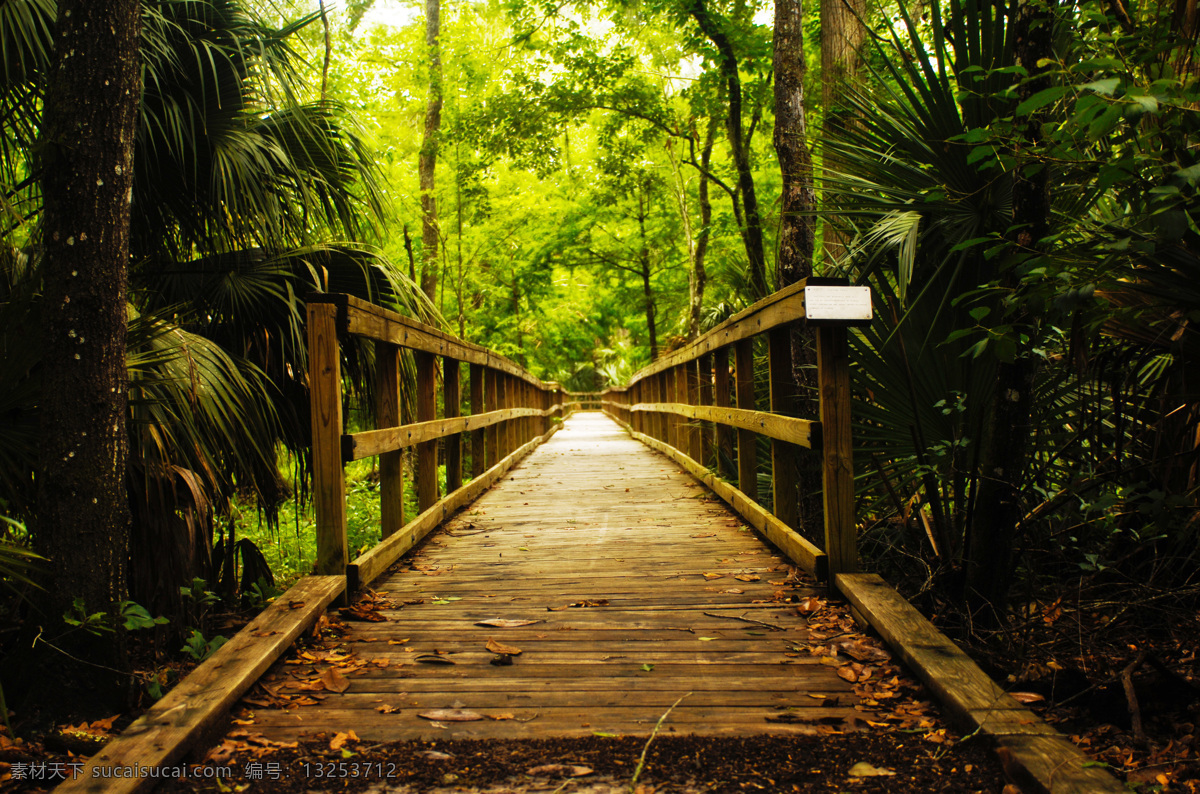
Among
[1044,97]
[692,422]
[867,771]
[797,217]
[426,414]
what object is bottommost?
[867,771]

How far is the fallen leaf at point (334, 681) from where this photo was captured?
2.31 m

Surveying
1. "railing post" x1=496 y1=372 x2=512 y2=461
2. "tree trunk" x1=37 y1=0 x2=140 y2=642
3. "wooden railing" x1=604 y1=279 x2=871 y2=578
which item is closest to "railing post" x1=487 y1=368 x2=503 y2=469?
"railing post" x1=496 y1=372 x2=512 y2=461

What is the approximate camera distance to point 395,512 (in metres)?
3.87

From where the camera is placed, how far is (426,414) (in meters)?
4.45

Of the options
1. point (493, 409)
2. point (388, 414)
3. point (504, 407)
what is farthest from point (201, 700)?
point (504, 407)

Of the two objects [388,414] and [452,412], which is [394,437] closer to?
[388,414]

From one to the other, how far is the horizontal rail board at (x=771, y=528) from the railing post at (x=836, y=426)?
25cm

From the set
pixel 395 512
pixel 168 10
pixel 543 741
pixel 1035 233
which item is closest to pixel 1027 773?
pixel 543 741

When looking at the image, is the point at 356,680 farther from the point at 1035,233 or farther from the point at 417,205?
the point at 417,205

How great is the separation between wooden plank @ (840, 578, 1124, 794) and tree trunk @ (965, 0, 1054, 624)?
0.37 m

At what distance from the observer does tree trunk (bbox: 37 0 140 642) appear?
2168 millimetres

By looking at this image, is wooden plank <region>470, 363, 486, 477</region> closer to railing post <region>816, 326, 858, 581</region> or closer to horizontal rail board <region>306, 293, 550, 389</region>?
horizontal rail board <region>306, 293, 550, 389</region>

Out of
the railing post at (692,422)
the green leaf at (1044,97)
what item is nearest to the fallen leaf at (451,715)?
the green leaf at (1044,97)

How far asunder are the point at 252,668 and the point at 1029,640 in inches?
104
